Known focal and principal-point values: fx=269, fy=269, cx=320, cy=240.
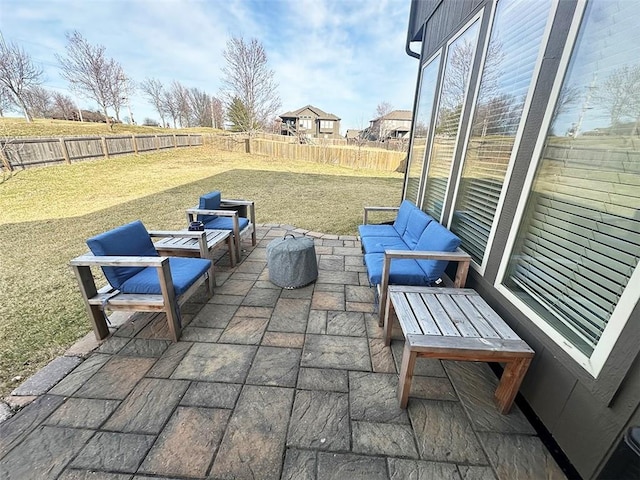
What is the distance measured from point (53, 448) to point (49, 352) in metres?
0.93

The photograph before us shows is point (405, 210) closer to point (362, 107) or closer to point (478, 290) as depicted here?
point (478, 290)

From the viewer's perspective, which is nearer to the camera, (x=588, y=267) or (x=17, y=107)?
(x=588, y=267)

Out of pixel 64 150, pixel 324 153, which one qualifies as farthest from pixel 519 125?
pixel 324 153

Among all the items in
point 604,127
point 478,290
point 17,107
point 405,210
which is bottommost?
point 478,290

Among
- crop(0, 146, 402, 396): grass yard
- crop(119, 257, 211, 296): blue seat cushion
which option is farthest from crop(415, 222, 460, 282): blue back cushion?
crop(0, 146, 402, 396): grass yard

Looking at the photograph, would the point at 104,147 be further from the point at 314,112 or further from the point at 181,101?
the point at 314,112

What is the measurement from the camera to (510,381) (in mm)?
1573

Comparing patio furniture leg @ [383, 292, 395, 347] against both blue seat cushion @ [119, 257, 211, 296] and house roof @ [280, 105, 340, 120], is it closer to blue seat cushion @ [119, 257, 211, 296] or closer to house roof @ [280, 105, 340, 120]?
blue seat cushion @ [119, 257, 211, 296]

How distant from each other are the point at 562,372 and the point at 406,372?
81 centimetres

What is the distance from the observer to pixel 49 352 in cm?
202

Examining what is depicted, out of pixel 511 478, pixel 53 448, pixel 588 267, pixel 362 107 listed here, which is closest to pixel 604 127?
pixel 588 267

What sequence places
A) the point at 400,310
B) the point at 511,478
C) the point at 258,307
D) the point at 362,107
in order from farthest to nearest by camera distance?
the point at 362,107, the point at 258,307, the point at 400,310, the point at 511,478

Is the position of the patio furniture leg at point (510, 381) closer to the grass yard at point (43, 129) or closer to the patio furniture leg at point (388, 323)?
the patio furniture leg at point (388, 323)

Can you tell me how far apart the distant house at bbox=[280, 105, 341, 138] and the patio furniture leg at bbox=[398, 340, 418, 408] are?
126 ft
